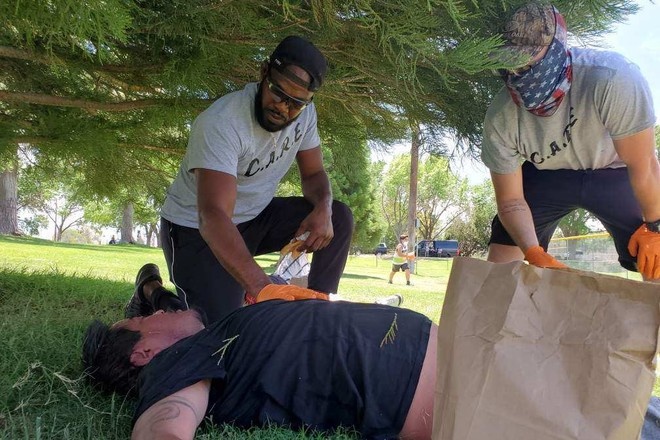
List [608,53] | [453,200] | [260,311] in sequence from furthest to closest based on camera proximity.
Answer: [453,200]
[608,53]
[260,311]

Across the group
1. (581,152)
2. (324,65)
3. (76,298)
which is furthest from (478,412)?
(76,298)

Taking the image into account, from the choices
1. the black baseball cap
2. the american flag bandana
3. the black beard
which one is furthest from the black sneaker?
the american flag bandana

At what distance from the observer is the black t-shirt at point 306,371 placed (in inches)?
62.6

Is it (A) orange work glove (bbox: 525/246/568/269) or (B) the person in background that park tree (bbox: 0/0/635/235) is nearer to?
(A) orange work glove (bbox: 525/246/568/269)

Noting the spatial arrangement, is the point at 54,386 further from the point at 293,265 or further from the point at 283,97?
the point at 293,265

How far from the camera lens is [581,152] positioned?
249 cm

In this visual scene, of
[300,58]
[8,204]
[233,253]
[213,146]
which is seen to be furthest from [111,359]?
[8,204]

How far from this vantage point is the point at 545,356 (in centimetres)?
98

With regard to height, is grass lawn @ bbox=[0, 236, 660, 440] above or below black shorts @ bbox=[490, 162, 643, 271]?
below

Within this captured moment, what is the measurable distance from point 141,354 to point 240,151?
3.43 ft

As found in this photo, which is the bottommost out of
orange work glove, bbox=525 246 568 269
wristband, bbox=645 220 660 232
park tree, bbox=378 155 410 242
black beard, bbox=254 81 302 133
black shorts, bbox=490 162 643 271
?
orange work glove, bbox=525 246 568 269

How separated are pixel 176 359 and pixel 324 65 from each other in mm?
1335

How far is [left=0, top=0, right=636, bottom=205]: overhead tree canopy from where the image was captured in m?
1.81

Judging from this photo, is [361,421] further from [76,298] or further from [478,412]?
[76,298]
